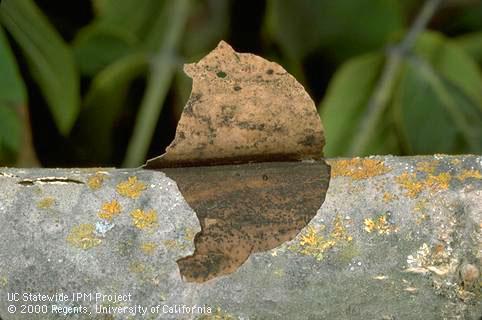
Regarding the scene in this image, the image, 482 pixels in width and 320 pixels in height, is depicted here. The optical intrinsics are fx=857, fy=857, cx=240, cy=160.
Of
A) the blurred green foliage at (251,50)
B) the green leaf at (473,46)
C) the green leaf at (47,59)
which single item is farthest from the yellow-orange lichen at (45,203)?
the green leaf at (473,46)

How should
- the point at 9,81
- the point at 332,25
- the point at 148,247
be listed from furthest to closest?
1. the point at 332,25
2. the point at 9,81
3. the point at 148,247

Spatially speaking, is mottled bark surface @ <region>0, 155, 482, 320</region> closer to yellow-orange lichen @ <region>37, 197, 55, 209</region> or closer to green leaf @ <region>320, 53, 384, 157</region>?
yellow-orange lichen @ <region>37, 197, 55, 209</region>

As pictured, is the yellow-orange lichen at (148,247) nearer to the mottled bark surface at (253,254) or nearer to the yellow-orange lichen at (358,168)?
the mottled bark surface at (253,254)

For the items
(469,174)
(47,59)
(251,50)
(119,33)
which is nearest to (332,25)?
(251,50)

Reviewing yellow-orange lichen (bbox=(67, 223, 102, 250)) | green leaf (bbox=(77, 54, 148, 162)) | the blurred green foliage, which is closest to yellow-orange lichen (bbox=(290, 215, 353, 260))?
yellow-orange lichen (bbox=(67, 223, 102, 250))

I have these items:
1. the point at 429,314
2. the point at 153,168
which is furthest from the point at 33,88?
the point at 429,314

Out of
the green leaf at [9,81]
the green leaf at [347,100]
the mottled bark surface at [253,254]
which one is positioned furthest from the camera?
the green leaf at [347,100]

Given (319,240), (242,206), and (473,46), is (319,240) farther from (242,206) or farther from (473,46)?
(473,46)
